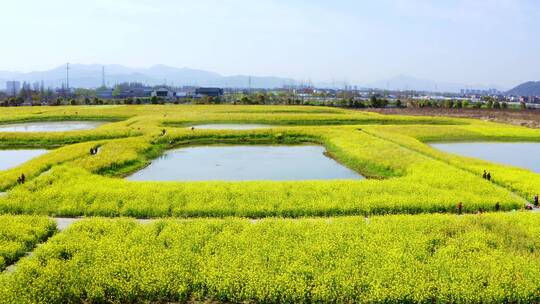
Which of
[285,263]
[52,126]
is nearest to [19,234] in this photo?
[285,263]

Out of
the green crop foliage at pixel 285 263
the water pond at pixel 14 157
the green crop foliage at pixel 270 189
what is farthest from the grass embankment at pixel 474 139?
the water pond at pixel 14 157

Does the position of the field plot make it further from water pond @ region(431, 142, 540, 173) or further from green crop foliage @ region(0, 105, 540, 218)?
water pond @ region(431, 142, 540, 173)

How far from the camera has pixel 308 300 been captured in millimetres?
10680

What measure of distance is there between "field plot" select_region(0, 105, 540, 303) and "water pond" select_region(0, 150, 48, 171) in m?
3.17

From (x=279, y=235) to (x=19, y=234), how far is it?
318 inches

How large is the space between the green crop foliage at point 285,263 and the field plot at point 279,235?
1.5 inches

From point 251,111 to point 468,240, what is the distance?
49.7 m

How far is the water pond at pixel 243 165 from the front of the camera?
24188mm

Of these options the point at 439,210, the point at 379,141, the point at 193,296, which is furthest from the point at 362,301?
the point at 379,141

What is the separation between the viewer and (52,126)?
4747 cm

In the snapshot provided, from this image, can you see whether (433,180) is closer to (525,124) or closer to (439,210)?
(439,210)

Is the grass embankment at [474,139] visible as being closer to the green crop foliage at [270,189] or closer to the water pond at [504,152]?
the green crop foliage at [270,189]

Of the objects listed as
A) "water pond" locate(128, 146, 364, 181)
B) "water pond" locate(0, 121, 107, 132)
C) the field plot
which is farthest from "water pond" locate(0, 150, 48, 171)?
"water pond" locate(0, 121, 107, 132)

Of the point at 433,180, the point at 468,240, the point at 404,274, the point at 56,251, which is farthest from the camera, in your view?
the point at 433,180
